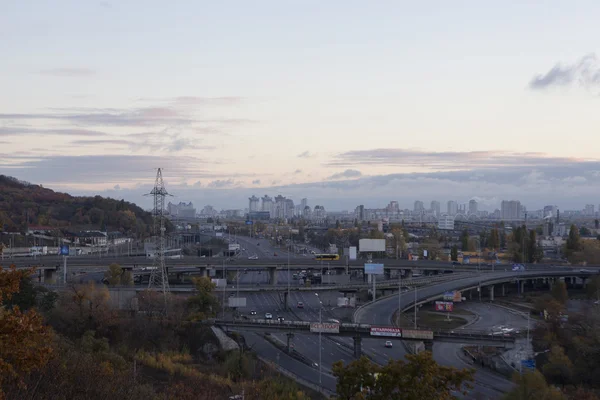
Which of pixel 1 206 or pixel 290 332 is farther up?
pixel 1 206

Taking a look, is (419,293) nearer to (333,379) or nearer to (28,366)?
(333,379)

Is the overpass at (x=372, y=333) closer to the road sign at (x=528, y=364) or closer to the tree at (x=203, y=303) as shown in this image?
the road sign at (x=528, y=364)

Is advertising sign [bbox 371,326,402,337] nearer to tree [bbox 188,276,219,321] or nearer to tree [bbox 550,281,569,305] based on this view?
tree [bbox 188,276,219,321]

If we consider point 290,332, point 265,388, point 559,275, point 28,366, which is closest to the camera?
point 28,366

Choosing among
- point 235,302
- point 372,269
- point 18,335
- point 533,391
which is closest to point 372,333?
point 533,391

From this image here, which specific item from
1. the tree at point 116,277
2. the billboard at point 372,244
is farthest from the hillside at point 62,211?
the billboard at point 372,244

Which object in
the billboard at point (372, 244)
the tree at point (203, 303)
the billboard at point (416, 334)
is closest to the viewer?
the billboard at point (416, 334)

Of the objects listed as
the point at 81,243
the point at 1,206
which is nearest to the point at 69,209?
the point at 1,206
